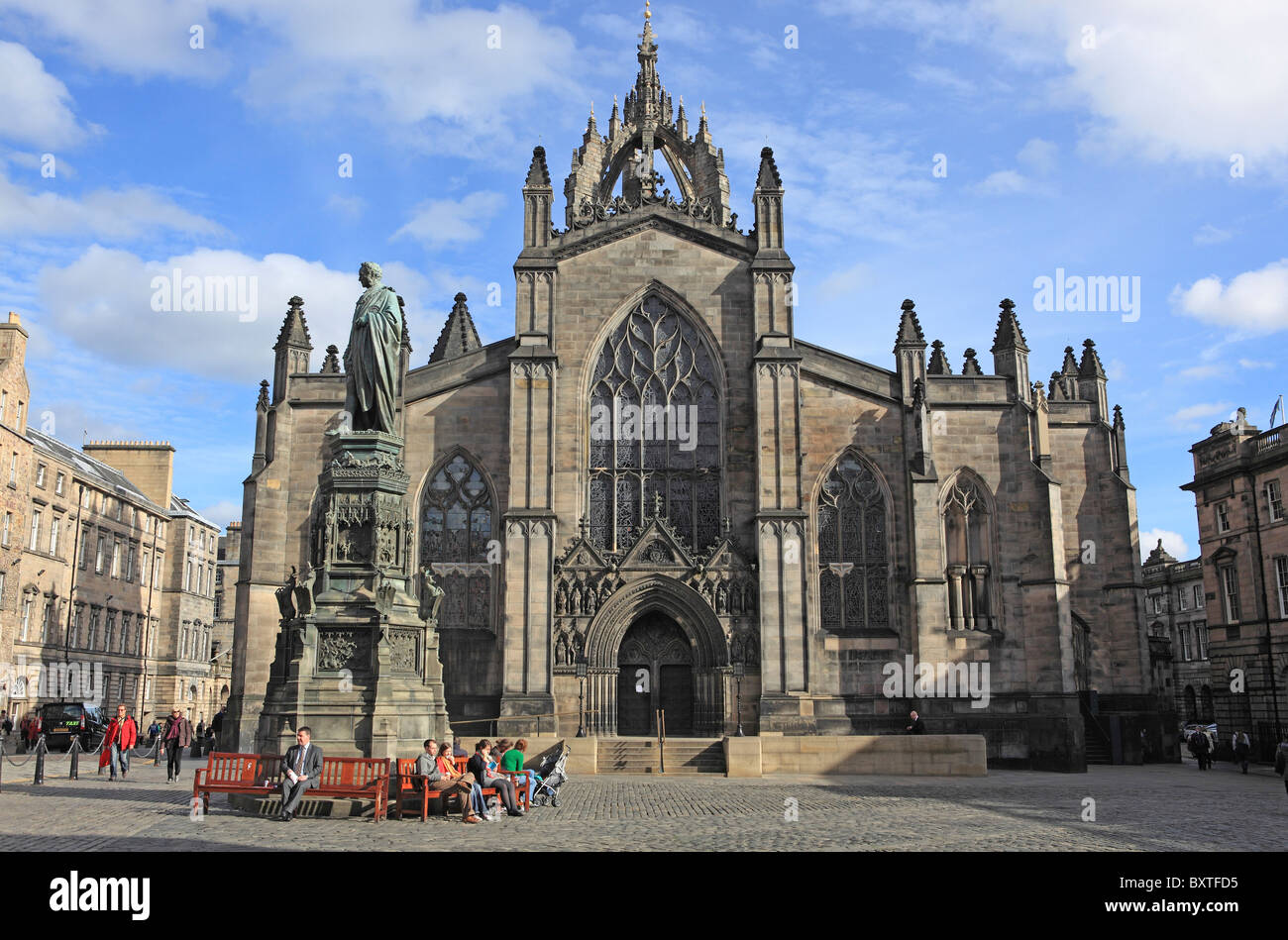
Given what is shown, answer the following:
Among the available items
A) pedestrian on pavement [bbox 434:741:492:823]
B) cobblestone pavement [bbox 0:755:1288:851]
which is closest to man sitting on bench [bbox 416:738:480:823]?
pedestrian on pavement [bbox 434:741:492:823]

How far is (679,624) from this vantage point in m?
30.8

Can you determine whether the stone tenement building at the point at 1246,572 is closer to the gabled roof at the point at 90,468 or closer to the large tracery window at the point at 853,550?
the large tracery window at the point at 853,550

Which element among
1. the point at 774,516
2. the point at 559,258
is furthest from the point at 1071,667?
the point at 559,258

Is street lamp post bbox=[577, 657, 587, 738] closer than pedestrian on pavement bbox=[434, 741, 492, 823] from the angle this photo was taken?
No

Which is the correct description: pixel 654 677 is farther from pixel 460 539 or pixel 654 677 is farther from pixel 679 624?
pixel 460 539

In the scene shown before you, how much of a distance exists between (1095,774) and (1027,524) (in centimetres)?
734

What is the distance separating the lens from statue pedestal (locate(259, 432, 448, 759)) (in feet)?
50.1

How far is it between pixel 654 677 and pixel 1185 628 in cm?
5141

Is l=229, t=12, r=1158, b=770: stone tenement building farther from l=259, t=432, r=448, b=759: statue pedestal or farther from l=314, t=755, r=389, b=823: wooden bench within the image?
l=314, t=755, r=389, b=823: wooden bench

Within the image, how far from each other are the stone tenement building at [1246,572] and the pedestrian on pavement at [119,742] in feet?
116

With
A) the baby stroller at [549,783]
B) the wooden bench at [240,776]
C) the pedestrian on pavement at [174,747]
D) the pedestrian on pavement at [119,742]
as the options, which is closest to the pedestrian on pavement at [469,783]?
the wooden bench at [240,776]

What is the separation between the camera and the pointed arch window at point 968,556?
3169 cm

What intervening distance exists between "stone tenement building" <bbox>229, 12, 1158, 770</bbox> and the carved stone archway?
70mm

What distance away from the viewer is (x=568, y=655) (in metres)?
30.1
